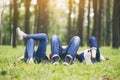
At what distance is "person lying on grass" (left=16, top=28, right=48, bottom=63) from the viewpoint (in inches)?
361

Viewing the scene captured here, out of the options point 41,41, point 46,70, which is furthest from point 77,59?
point 46,70

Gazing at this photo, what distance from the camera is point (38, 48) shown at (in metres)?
9.59

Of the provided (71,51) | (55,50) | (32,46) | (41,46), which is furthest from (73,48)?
(32,46)

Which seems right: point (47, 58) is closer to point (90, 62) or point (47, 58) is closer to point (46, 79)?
point (90, 62)

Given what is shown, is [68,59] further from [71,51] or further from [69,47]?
[69,47]

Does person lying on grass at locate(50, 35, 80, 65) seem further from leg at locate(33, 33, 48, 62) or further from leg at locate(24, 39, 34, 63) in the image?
leg at locate(24, 39, 34, 63)

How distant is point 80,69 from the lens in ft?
27.5

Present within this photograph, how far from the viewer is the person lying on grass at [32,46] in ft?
30.1

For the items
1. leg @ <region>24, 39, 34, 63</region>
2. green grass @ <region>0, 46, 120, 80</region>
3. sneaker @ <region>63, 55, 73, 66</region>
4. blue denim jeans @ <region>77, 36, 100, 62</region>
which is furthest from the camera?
blue denim jeans @ <region>77, 36, 100, 62</region>

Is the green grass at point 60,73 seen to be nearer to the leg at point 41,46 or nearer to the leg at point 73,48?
the leg at point 73,48

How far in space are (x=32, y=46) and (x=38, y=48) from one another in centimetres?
33

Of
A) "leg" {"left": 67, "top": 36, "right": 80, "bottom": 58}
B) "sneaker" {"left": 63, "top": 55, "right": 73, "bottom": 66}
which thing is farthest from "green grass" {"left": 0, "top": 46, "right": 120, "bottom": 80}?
"leg" {"left": 67, "top": 36, "right": 80, "bottom": 58}

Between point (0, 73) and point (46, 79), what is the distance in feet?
3.72

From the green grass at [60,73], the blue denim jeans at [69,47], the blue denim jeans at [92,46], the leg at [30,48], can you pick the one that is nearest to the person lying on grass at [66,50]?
the blue denim jeans at [69,47]
